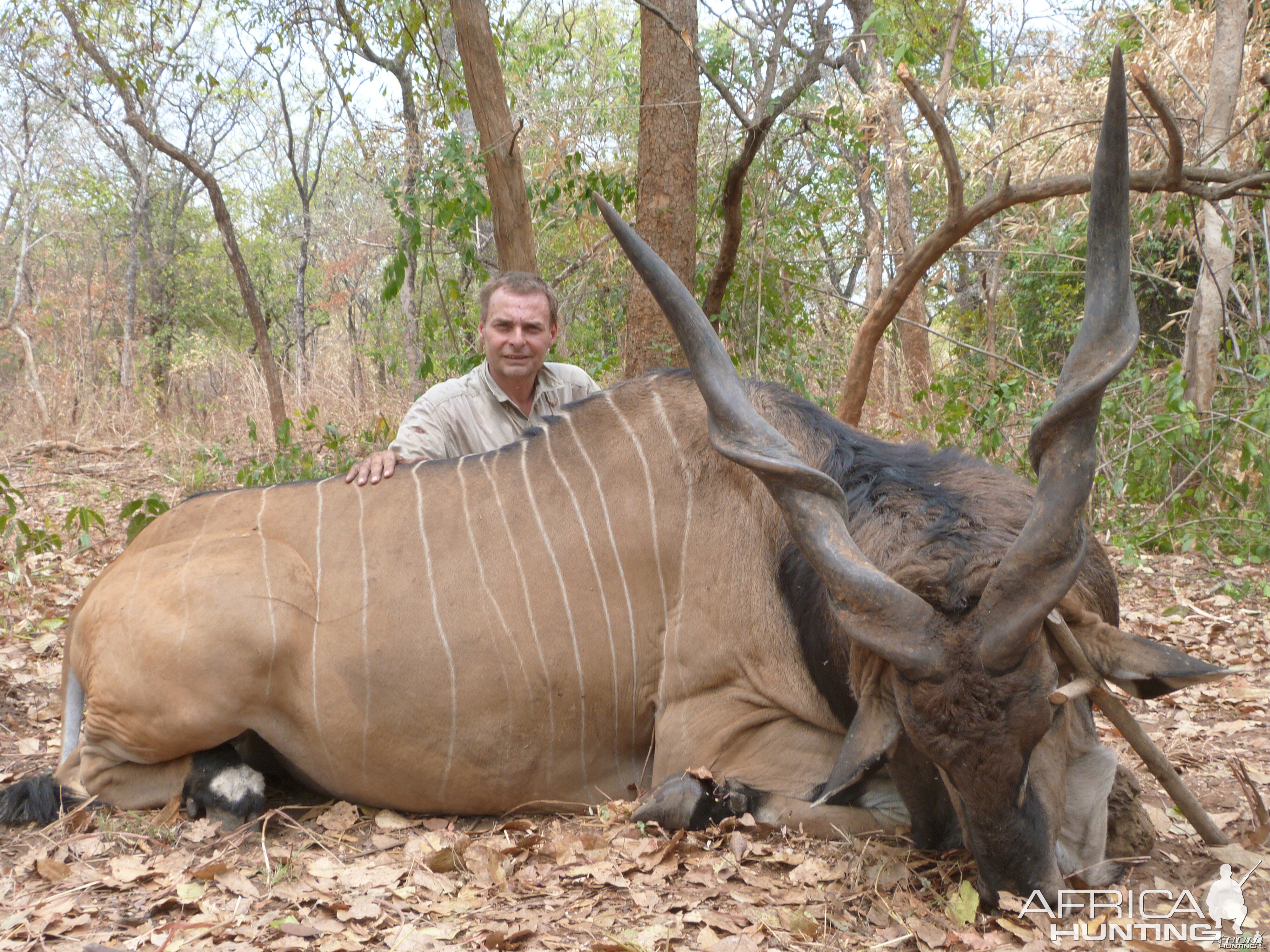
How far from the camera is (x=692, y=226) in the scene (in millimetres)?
5117

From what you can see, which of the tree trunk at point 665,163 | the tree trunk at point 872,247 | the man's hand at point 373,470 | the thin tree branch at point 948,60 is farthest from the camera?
the tree trunk at point 872,247

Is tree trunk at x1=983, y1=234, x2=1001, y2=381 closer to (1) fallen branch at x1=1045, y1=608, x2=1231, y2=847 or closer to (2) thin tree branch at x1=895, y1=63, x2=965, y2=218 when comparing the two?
(2) thin tree branch at x1=895, y1=63, x2=965, y2=218

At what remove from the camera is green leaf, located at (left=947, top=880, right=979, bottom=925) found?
7.20 ft

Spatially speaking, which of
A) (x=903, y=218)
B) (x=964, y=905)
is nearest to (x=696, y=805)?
(x=964, y=905)

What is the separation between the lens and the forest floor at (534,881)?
7.38 feet

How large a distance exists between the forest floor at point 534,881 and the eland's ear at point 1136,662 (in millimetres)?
106

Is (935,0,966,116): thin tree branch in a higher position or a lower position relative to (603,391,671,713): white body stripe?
higher

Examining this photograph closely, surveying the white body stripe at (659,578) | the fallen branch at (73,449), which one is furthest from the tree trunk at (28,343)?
the white body stripe at (659,578)

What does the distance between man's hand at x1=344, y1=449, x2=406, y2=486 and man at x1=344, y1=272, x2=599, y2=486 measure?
0.38 metres

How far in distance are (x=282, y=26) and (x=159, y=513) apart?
16.3 feet

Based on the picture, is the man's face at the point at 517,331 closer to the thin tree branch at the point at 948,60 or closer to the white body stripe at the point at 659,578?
the white body stripe at the point at 659,578

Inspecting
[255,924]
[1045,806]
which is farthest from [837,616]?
[255,924]

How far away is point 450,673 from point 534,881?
0.66 metres

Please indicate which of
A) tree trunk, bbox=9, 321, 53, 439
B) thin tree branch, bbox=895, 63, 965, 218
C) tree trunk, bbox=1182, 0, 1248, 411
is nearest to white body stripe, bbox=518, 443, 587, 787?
thin tree branch, bbox=895, 63, 965, 218
